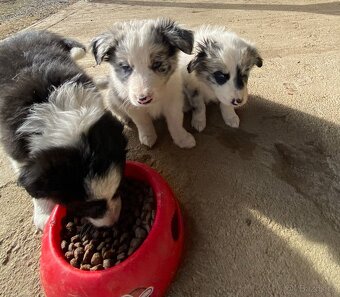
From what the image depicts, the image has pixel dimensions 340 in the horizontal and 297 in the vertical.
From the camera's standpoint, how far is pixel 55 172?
1470 millimetres

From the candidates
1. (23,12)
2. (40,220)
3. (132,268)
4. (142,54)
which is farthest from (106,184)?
(23,12)

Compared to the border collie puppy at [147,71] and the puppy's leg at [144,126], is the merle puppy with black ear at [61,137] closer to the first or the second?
the border collie puppy at [147,71]

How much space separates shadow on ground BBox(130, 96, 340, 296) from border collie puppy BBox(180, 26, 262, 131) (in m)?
0.14

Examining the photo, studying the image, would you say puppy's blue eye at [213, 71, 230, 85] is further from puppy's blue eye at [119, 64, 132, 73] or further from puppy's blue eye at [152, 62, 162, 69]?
puppy's blue eye at [119, 64, 132, 73]

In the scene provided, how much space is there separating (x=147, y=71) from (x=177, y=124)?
1.52ft

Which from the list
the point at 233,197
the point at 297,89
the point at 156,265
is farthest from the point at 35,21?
the point at 156,265

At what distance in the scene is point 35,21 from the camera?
15.6 feet

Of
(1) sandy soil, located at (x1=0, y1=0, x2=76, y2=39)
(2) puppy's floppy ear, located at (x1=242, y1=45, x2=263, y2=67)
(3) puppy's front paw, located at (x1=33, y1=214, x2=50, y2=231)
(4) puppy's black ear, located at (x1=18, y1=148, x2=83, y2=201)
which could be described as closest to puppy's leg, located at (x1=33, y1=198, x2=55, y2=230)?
(3) puppy's front paw, located at (x1=33, y1=214, x2=50, y2=231)

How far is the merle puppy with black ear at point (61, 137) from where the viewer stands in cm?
149

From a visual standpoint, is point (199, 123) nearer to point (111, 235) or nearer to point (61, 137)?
point (111, 235)

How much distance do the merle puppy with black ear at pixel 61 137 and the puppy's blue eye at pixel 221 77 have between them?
2.61 feet

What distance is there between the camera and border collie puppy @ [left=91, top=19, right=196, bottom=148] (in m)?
2.10

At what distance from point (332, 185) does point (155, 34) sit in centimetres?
134

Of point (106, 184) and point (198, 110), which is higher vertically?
point (106, 184)
